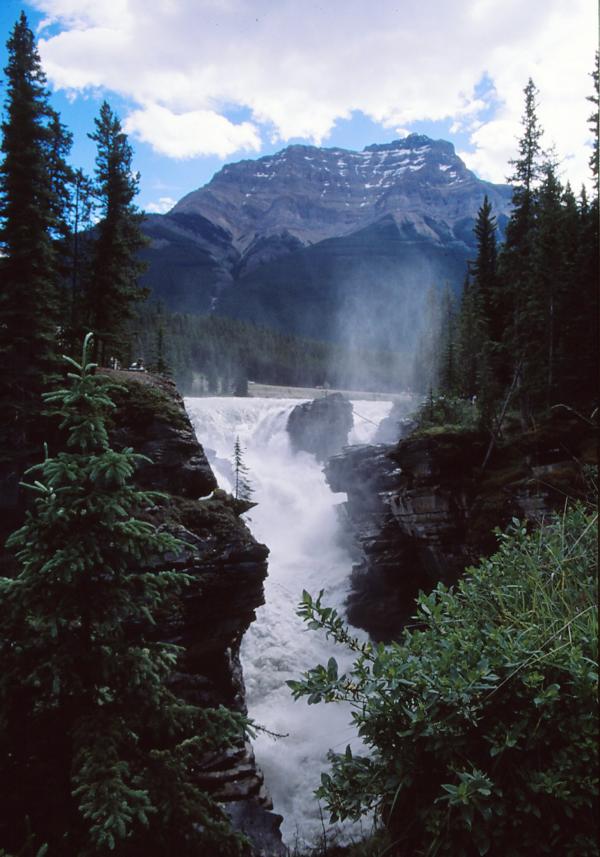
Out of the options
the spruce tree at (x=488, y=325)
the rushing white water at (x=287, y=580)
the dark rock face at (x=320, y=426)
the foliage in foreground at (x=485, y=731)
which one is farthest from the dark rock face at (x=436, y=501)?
the dark rock face at (x=320, y=426)

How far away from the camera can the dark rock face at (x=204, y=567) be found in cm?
1077

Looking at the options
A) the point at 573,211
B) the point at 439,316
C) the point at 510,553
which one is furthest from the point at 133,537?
the point at 439,316

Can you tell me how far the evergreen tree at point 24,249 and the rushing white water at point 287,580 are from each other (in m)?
12.9

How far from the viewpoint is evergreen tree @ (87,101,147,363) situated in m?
22.8

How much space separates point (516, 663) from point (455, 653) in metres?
0.36

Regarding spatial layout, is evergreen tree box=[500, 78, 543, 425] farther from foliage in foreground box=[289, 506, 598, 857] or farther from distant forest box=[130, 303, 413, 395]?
distant forest box=[130, 303, 413, 395]

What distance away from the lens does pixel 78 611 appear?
13.7ft

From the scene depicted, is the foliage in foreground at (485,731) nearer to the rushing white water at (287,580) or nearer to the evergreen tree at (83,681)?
the rushing white water at (287,580)

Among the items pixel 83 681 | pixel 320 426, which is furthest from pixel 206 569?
pixel 320 426

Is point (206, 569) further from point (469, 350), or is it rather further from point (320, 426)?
point (469, 350)

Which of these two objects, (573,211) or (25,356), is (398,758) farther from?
(573,211)

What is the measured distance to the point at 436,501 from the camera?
1995 cm

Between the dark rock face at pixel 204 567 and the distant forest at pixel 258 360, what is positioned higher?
the distant forest at pixel 258 360

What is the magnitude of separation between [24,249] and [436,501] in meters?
17.5
